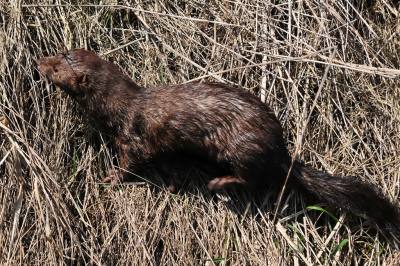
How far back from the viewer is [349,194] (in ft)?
15.8

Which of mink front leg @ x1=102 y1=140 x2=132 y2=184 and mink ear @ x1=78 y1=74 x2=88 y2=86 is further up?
mink ear @ x1=78 y1=74 x2=88 y2=86

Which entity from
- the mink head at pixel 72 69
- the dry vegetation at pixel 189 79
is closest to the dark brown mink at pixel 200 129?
the mink head at pixel 72 69

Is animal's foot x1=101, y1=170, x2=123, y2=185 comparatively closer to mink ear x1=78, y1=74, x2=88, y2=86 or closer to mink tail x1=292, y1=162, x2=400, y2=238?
mink ear x1=78, y1=74, x2=88, y2=86

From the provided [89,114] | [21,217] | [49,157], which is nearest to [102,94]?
[89,114]

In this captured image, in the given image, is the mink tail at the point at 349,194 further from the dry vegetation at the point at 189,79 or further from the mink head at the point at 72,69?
the mink head at the point at 72,69

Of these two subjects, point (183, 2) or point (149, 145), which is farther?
point (183, 2)

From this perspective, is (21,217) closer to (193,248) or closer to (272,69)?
(193,248)

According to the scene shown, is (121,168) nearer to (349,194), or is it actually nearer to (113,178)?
(113,178)

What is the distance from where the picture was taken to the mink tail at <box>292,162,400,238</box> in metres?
4.83

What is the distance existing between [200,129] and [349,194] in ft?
3.47

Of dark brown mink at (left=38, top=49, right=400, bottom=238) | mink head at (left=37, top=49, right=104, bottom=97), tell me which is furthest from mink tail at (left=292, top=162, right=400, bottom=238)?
mink head at (left=37, top=49, right=104, bottom=97)

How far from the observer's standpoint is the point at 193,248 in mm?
4895

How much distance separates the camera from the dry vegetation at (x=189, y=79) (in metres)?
4.83

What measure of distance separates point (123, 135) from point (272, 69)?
1.14m
